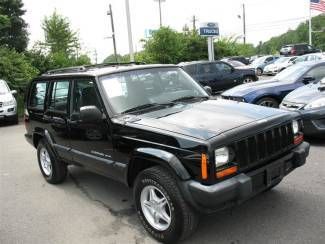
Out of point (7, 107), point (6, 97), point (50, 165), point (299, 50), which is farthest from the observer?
point (299, 50)

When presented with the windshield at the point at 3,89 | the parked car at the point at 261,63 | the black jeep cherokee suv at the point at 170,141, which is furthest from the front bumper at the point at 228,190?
the parked car at the point at 261,63

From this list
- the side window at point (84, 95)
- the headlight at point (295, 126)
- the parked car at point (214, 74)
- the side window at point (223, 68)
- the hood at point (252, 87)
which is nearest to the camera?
the headlight at point (295, 126)

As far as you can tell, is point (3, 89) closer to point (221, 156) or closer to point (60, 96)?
point (60, 96)

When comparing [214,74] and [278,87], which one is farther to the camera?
[214,74]

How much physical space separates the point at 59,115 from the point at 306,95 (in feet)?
15.8

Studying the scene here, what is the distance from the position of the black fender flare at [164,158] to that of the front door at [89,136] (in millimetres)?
679

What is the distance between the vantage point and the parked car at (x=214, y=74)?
691 inches

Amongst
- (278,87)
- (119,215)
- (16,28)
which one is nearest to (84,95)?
(119,215)

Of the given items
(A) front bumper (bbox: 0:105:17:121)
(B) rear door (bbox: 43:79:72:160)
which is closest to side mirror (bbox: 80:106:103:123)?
(B) rear door (bbox: 43:79:72:160)

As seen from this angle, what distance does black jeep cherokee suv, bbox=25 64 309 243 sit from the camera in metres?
3.58

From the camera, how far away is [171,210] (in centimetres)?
379

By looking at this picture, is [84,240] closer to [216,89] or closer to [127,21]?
[216,89]

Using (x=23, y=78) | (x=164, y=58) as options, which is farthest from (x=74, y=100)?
(x=164, y=58)

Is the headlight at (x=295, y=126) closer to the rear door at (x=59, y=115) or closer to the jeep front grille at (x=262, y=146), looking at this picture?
the jeep front grille at (x=262, y=146)
